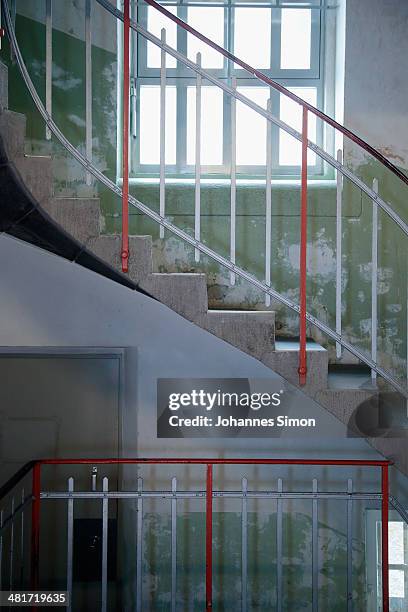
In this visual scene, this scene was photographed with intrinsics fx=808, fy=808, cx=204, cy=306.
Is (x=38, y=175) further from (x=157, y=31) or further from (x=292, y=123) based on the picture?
(x=292, y=123)

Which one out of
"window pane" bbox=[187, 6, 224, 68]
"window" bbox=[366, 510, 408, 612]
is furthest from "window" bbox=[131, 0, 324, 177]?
"window" bbox=[366, 510, 408, 612]

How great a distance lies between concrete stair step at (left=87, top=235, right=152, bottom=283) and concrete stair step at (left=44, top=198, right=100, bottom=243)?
5 cm

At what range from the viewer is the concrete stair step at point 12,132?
3.59 m

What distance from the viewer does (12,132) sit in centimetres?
361

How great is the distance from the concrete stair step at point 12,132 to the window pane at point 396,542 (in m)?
3.43

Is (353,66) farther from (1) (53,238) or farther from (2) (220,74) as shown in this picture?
(1) (53,238)

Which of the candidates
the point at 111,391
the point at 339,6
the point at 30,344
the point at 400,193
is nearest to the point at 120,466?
the point at 111,391

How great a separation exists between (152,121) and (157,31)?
0.62m

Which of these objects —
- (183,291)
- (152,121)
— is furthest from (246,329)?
(152,121)

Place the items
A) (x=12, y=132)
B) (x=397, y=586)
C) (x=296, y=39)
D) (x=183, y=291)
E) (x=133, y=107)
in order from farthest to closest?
(x=296, y=39)
(x=133, y=107)
(x=397, y=586)
(x=183, y=291)
(x=12, y=132)

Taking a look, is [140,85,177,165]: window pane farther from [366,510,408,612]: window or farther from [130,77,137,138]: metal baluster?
[366,510,408,612]: window

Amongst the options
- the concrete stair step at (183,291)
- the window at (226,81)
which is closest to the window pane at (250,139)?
the window at (226,81)

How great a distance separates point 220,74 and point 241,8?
19.0 inches

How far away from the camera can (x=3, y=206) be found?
411cm
